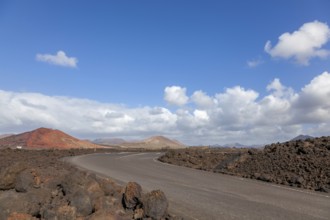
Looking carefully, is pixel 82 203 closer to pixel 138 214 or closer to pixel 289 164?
pixel 138 214

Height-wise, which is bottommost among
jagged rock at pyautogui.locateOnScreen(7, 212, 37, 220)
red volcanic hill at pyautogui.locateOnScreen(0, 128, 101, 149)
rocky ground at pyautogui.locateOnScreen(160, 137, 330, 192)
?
jagged rock at pyautogui.locateOnScreen(7, 212, 37, 220)

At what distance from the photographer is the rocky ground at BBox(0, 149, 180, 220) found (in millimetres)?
9352

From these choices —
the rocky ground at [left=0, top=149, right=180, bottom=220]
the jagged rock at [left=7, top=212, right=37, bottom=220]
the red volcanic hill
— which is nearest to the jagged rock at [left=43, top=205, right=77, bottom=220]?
the rocky ground at [left=0, top=149, right=180, bottom=220]

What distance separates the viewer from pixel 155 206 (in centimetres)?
958

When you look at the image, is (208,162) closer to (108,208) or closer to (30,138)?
(108,208)

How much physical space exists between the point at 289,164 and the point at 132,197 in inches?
619

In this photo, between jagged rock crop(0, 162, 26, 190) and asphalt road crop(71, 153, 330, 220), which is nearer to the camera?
asphalt road crop(71, 153, 330, 220)

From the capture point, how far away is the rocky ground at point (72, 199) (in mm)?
9352

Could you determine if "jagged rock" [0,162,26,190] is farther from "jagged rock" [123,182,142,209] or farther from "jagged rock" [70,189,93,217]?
"jagged rock" [123,182,142,209]

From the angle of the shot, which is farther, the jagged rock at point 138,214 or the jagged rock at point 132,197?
the jagged rock at point 132,197

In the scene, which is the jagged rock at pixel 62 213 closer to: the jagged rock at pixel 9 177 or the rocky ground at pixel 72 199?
the rocky ground at pixel 72 199

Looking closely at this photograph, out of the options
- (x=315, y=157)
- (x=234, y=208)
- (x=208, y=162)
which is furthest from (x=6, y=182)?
(x=208, y=162)

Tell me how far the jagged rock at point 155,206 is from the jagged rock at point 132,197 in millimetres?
434

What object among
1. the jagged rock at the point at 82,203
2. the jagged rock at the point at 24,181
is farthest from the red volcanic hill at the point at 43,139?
the jagged rock at the point at 82,203
